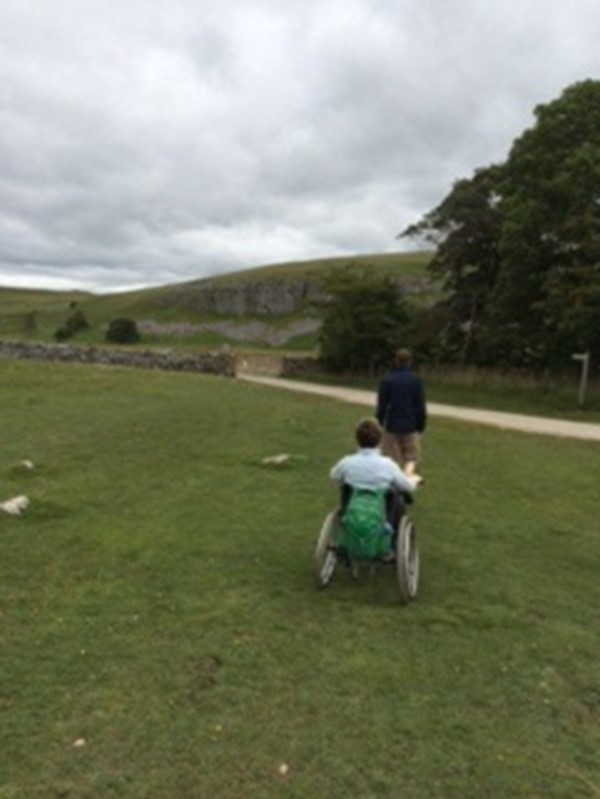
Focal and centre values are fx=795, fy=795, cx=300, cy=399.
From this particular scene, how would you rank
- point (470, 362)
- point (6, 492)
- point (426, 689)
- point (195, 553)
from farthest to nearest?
point (470, 362) < point (6, 492) < point (195, 553) < point (426, 689)

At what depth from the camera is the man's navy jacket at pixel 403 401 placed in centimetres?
1080

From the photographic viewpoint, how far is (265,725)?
4879 mm

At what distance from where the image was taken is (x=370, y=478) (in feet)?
24.5

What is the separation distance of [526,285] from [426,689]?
113ft

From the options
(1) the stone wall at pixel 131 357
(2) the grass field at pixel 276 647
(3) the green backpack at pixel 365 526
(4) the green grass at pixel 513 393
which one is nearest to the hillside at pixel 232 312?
(1) the stone wall at pixel 131 357

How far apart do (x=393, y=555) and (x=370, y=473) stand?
0.81m

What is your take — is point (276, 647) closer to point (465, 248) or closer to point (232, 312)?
point (465, 248)

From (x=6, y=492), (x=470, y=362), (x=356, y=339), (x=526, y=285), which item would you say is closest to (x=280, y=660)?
(x=6, y=492)

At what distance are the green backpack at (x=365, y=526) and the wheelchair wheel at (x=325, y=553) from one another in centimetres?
12

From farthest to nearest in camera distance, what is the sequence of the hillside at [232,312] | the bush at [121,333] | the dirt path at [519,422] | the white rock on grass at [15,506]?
1. the hillside at [232,312]
2. the bush at [121,333]
3. the dirt path at [519,422]
4. the white rock on grass at [15,506]

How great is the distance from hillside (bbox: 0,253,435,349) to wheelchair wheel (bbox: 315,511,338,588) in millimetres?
71956

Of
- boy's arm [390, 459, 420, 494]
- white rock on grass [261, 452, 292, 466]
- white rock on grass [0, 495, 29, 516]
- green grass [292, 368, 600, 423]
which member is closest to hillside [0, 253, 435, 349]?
green grass [292, 368, 600, 423]

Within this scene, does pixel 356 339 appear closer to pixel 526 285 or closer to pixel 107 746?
pixel 526 285

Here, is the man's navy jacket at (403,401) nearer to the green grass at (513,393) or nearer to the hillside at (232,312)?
the green grass at (513,393)
